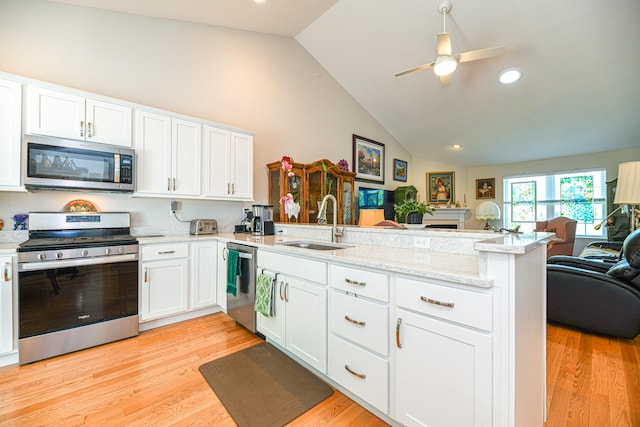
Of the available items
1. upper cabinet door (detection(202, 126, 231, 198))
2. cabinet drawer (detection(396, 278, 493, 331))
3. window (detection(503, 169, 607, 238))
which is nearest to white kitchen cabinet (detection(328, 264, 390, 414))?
cabinet drawer (detection(396, 278, 493, 331))

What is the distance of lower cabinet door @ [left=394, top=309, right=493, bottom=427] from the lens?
109 centimetres

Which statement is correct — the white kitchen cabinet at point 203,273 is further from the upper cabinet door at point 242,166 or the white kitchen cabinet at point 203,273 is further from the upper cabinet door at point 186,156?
the upper cabinet door at point 242,166

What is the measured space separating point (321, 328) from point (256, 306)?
2.56 ft

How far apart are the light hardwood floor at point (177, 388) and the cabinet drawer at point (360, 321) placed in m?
0.47

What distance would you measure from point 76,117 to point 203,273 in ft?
6.07

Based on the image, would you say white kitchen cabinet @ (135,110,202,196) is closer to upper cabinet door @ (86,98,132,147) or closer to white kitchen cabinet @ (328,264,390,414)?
upper cabinet door @ (86,98,132,147)

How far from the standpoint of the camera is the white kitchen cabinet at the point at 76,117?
2201 millimetres

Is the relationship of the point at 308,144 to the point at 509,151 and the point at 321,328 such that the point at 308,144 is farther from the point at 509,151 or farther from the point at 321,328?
the point at 509,151

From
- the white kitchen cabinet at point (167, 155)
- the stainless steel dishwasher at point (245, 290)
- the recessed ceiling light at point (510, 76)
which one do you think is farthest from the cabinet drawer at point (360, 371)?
the recessed ceiling light at point (510, 76)

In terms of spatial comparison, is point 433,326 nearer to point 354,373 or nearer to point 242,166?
point 354,373

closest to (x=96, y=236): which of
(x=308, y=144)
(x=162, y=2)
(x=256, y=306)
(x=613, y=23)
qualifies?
(x=256, y=306)

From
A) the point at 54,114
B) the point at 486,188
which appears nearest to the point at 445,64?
the point at 54,114

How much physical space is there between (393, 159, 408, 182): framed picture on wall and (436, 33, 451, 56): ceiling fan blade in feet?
11.1

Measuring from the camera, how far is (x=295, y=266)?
2002 millimetres
